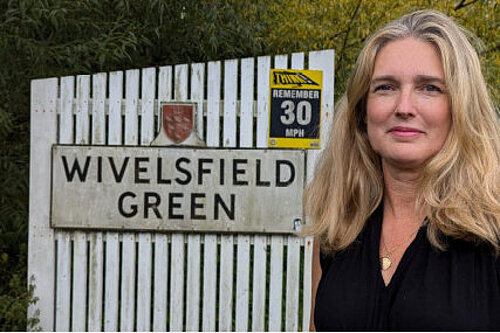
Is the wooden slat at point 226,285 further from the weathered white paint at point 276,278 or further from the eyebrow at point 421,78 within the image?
the eyebrow at point 421,78

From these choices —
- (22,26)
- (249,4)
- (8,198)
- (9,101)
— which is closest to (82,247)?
(8,198)

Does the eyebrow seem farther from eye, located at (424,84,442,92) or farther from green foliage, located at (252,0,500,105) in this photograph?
green foliage, located at (252,0,500,105)

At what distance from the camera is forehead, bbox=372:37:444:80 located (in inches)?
78.2

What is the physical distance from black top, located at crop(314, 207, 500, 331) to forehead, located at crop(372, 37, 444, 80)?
1.45 feet

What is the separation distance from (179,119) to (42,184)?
1.10 m

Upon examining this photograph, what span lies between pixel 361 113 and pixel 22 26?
13.3ft

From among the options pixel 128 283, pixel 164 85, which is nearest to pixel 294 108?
pixel 164 85

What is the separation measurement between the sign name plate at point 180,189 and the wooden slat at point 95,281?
130mm

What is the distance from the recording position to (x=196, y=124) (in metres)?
5.16

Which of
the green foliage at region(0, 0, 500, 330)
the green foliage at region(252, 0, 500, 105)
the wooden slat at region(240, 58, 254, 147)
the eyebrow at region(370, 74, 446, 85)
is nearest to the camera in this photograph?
the eyebrow at region(370, 74, 446, 85)

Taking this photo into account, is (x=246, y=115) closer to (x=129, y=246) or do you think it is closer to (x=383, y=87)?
(x=129, y=246)

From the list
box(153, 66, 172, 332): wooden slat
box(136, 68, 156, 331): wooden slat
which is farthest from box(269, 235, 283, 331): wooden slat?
box(136, 68, 156, 331): wooden slat

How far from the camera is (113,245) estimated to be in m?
5.21

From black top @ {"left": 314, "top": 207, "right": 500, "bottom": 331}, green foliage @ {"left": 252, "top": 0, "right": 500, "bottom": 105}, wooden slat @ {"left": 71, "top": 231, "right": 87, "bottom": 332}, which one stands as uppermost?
green foliage @ {"left": 252, "top": 0, "right": 500, "bottom": 105}
